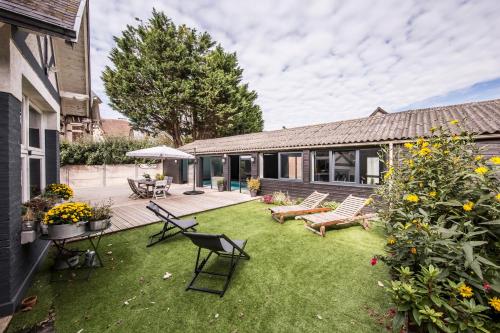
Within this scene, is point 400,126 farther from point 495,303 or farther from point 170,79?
point 170,79

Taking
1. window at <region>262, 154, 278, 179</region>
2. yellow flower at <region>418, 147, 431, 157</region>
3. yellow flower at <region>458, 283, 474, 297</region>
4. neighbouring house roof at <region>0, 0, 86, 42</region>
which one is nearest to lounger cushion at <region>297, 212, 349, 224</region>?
yellow flower at <region>418, 147, 431, 157</region>

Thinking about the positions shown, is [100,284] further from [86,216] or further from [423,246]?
[423,246]

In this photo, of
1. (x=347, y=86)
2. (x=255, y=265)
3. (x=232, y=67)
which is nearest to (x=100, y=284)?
(x=255, y=265)

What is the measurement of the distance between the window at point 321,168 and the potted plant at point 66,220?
844cm

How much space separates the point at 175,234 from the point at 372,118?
10391mm

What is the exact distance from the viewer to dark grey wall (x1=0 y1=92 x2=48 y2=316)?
2.61m

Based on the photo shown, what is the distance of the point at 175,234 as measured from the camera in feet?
17.8

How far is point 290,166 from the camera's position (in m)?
11.3

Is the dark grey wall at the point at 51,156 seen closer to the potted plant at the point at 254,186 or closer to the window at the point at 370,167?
the potted plant at the point at 254,186

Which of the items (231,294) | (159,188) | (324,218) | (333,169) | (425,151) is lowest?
(231,294)

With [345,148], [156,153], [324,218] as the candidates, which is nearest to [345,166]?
[345,148]

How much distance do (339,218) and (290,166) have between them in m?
5.59

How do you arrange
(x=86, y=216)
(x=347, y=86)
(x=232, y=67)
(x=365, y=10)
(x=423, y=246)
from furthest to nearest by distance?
(x=232, y=67) < (x=347, y=86) < (x=365, y=10) < (x=86, y=216) < (x=423, y=246)

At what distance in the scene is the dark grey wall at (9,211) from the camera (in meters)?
2.61
